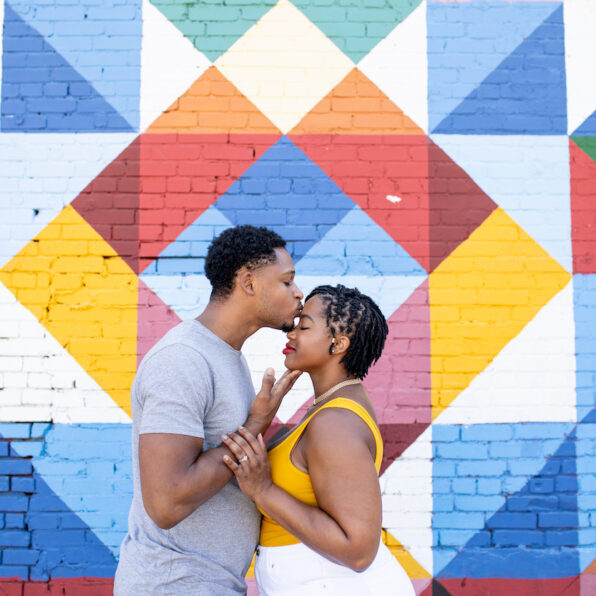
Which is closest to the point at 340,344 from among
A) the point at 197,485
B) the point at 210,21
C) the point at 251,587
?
the point at 197,485

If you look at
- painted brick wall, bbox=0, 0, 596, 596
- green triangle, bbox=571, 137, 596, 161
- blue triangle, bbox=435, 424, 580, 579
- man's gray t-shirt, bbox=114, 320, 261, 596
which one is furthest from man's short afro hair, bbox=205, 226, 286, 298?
green triangle, bbox=571, 137, 596, 161

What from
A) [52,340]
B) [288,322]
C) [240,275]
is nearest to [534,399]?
[288,322]

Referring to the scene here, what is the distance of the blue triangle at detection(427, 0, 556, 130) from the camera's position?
3.50 meters

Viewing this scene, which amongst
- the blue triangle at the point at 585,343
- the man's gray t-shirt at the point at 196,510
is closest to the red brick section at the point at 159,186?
the man's gray t-shirt at the point at 196,510

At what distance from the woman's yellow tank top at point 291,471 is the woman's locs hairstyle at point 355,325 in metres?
0.20

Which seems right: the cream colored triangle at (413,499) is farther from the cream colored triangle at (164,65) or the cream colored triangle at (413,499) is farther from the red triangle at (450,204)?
the cream colored triangle at (164,65)

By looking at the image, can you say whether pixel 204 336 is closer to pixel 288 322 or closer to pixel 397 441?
pixel 288 322

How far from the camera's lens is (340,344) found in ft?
6.63

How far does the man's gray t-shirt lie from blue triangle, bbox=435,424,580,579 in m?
1.88

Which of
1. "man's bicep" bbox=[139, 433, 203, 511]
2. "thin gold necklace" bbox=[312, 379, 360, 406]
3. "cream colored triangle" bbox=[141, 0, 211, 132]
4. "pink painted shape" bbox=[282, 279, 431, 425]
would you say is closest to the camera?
"man's bicep" bbox=[139, 433, 203, 511]

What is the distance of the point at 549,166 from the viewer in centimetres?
350

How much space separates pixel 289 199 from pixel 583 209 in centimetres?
181

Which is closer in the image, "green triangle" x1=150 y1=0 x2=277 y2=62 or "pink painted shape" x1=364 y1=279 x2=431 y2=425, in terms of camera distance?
"pink painted shape" x1=364 y1=279 x2=431 y2=425

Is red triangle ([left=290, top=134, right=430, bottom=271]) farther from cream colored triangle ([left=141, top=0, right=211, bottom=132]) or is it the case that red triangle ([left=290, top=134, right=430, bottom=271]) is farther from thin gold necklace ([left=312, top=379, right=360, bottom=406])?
thin gold necklace ([left=312, top=379, right=360, bottom=406])
